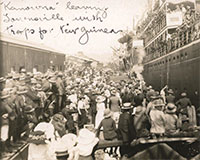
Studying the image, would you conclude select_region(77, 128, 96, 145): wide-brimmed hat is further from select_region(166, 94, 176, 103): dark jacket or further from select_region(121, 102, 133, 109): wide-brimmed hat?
select_region(166, 94, 176, 103): dark jacket

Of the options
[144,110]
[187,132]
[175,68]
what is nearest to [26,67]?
[144,110]

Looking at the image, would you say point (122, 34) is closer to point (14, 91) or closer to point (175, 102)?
point (175, 102)

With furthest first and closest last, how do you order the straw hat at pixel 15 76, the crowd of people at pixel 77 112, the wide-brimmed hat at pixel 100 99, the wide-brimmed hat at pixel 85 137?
the wide-brimmed hat at pixel 100 99 < the straw hat at pixel 15 76 < the crowd of people at pixel 77 112 < the wide-brimmed hat at pixel 85 137

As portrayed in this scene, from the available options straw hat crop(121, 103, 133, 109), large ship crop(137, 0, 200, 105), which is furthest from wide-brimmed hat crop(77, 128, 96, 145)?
large ship crop(137, 0, 200, 105)

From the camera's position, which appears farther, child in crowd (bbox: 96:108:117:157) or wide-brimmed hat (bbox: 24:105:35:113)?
wide-brimmed hat (bbox: 24:105:35:113)

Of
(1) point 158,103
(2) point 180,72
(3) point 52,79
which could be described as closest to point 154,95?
(1) point 158,103

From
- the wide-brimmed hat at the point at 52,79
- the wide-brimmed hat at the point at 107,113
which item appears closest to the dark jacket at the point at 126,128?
the wide-brimmed hat at the point at 107,113

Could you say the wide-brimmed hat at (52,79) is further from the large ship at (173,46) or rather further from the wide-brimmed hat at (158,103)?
the wide-brimmed hat at (158,103)
